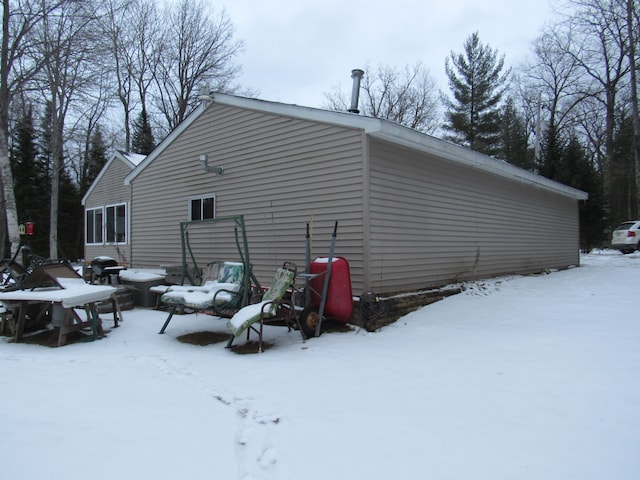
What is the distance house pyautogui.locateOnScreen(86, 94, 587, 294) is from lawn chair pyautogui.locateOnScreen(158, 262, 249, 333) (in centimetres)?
140

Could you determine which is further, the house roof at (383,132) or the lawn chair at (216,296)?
the house roof at (383,132)

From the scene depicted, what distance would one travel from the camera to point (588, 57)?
2052 cm

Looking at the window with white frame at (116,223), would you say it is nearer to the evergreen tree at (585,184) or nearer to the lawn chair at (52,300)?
the lawn chair at (52,300)

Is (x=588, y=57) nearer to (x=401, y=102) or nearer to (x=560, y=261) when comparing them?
(x=401, y=102)

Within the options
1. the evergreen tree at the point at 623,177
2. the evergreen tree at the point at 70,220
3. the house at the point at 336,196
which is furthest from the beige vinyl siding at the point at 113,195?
the evergreen tree at the point at 623,177

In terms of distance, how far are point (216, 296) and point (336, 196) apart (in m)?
2.34

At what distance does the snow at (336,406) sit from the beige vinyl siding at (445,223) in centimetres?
153

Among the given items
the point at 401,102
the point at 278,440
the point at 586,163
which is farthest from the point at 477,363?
the point at 401,102

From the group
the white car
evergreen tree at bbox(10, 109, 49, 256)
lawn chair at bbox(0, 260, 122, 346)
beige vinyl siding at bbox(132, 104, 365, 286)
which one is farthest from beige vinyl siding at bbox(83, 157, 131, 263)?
the white car

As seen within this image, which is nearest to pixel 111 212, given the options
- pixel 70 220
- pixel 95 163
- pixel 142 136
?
pixel 95 163

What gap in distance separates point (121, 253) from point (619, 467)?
38.0ft

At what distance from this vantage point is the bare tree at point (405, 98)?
2770 centimetres

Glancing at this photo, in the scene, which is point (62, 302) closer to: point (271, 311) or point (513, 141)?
point (271, 311)

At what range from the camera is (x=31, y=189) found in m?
22.3
